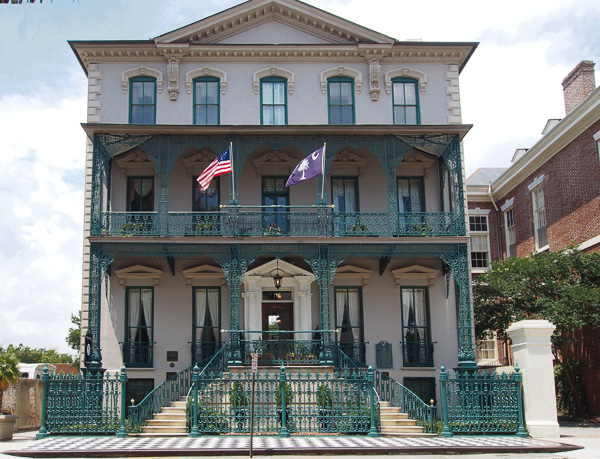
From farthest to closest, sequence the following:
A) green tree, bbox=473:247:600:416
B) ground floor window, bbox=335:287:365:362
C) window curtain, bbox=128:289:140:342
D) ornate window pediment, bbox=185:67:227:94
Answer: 1. ornate window pediment, bbox=185:67:227:94
2. ground floor window, bbox=335:287:365:362
3. window curtain, bbox=128:289:140:342
4. green tree, bbox=473:247:600:416


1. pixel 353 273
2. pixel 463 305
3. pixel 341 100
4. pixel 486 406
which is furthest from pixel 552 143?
pixel 486 406

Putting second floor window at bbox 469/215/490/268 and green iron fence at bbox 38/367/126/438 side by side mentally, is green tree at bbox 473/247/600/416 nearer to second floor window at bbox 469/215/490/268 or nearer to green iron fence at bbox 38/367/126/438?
second floor window at bbox 469/215/490/268

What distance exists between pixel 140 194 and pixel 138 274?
2668 millimetres

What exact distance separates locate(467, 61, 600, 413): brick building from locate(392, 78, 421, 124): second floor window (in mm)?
5559

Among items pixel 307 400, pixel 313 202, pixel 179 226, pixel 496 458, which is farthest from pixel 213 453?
pixel 313 202

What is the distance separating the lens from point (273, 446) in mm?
15750

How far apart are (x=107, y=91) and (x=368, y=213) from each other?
9602 millimetres

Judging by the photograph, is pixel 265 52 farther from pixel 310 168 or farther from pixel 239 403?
pixel 239 403

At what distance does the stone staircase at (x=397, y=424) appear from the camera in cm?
1803

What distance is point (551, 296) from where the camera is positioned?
24.0 m

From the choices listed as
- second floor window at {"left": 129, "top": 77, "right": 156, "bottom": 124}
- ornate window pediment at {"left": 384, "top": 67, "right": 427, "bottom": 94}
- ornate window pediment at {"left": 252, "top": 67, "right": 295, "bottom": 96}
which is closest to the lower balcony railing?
second floor window at {"left": 129, "top": 77, "right": 156, "bottom": 124}

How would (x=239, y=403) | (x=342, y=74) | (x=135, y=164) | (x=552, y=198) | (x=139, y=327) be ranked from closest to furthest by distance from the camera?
(x=239, y=403) → (x=139, y=327) → (x=135, y=164) → (x=342, y=74) → (x=552, y=198)

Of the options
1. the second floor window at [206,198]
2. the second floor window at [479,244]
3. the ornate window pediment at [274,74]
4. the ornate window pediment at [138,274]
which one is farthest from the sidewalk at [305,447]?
the second floor window at [479,244]

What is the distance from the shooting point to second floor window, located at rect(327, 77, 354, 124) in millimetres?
24719
